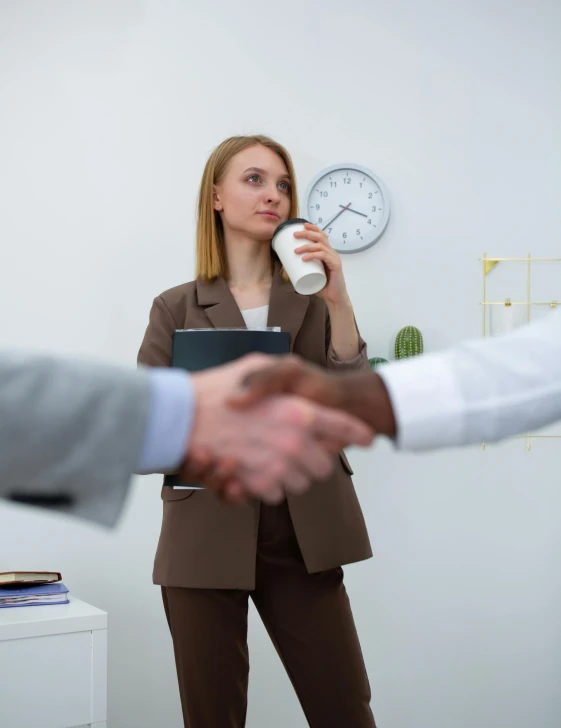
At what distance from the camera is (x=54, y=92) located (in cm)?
283

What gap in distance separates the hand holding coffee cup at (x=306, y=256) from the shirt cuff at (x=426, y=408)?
77 cm

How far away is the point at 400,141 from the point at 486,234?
0.42m

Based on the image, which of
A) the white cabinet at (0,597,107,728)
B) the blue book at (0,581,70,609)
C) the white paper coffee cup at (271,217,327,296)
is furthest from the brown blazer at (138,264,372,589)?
the blue book at (0,581,70,609)

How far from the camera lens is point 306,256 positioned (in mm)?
1751

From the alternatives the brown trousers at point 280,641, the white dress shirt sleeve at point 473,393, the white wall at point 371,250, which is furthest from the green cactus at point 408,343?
the white dress shirt sleeve at point 473,393

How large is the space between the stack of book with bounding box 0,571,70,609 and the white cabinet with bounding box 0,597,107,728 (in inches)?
5.2

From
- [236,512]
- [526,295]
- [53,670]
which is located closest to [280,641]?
[236,512]

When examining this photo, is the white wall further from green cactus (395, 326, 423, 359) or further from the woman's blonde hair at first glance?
the woman's blonde hair

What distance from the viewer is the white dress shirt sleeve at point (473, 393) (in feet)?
3.28

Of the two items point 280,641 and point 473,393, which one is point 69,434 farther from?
point 280,641

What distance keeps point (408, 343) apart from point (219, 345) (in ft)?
4.18

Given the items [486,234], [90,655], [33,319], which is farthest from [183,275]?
[90,655]

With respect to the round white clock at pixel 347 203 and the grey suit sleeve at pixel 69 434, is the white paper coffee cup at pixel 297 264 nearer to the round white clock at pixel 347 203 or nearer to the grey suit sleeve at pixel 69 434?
the grey suit sleeve at pixel 69 434

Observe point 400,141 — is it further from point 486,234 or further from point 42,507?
point 42,507
